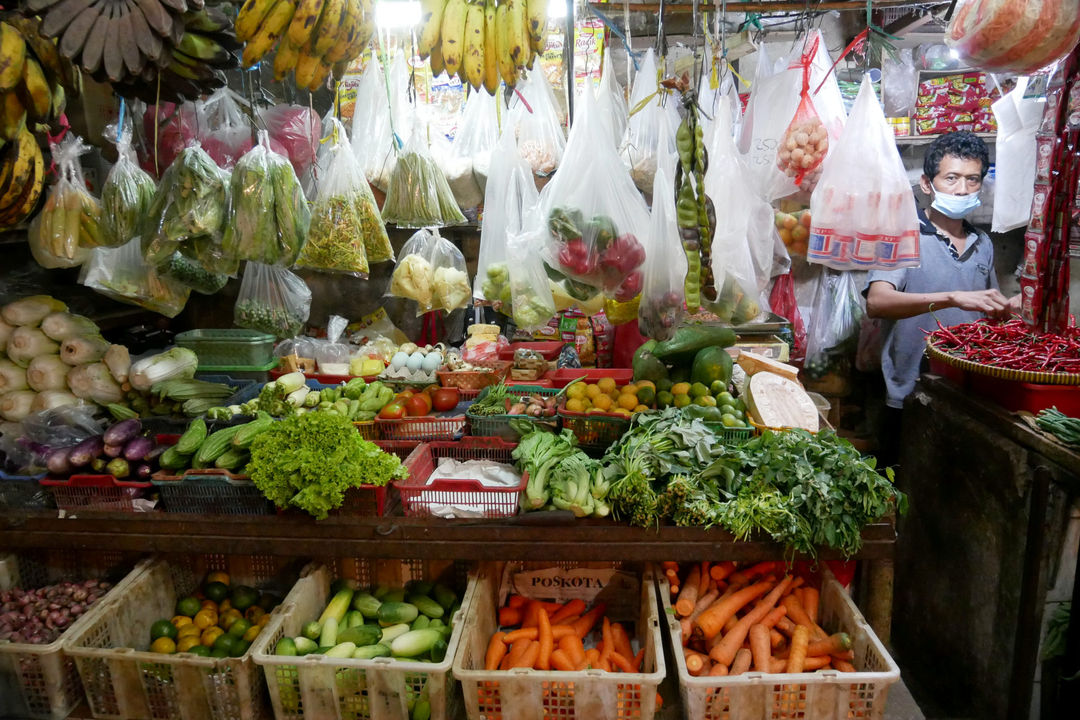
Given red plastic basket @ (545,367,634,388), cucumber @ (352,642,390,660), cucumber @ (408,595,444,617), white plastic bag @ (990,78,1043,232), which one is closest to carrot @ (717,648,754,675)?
A: cucumber @ (408,595,444,617)

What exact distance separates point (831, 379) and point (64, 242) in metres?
4.28

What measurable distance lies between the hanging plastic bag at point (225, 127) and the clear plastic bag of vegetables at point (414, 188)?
72cm

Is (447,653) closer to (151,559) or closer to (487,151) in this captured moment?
(151,559)

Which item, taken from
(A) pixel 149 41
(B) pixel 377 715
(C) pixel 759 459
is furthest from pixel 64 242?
(C) pixel 759 459

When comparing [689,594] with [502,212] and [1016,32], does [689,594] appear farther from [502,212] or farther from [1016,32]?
[1016,32]

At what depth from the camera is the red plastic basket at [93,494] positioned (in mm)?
2598

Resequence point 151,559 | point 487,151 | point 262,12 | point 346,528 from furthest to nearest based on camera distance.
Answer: point 487,151
point 151,559
point 346,528
point 262,12

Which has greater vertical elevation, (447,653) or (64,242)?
(64,242)

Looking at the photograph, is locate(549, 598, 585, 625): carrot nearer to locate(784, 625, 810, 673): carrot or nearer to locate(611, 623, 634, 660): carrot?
locate(611, 623, 634, 660): carrot

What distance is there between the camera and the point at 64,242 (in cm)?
289

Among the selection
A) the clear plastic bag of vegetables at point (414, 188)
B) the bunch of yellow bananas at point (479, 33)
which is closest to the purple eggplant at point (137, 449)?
the clear plastic bag of vegetables at point (414, 188)

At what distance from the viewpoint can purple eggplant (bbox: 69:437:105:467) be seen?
2.61 meters

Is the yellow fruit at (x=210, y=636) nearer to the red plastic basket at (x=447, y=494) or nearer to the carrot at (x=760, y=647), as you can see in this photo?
the red plastic basket at (x=447, y=494)

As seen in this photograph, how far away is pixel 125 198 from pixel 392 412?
4.49 ft
